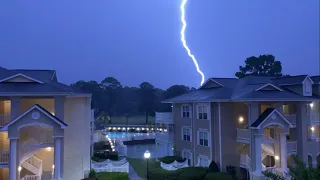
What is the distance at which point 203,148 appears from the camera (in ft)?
88.6

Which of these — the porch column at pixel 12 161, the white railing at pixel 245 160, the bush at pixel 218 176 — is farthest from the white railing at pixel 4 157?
the white railing at pixel 245 160

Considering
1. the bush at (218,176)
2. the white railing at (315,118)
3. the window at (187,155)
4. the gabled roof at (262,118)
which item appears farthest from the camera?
the window at (187,155)

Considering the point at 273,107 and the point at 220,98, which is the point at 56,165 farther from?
the point at 273,107

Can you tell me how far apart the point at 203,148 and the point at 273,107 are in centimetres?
687

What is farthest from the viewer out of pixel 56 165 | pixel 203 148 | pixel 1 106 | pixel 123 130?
pixel 123 130

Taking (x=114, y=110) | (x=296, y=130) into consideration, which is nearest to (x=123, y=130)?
(x=114, y=110)

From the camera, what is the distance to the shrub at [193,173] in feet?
76.4

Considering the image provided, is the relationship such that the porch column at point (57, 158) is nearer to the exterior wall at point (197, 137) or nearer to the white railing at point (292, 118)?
the exterior wall at point (197, 137)

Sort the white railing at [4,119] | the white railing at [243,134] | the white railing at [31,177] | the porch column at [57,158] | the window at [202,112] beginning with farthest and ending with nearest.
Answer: the window at [202,112] < the white railing at [243,134] < the white railing at [4,119] < the white railing at [31,177] < the porch column at [57,158]

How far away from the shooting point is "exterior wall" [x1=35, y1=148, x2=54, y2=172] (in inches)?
859

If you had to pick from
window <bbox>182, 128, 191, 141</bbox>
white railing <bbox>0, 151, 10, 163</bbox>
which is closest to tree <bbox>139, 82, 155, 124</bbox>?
window <bbox>182, 128, 191, 141</bbox>

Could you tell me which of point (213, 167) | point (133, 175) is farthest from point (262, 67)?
point (133, 175)

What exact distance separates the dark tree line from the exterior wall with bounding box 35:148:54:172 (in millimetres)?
51350

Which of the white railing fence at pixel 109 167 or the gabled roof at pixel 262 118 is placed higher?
the gabled roof at pixel 262 118
